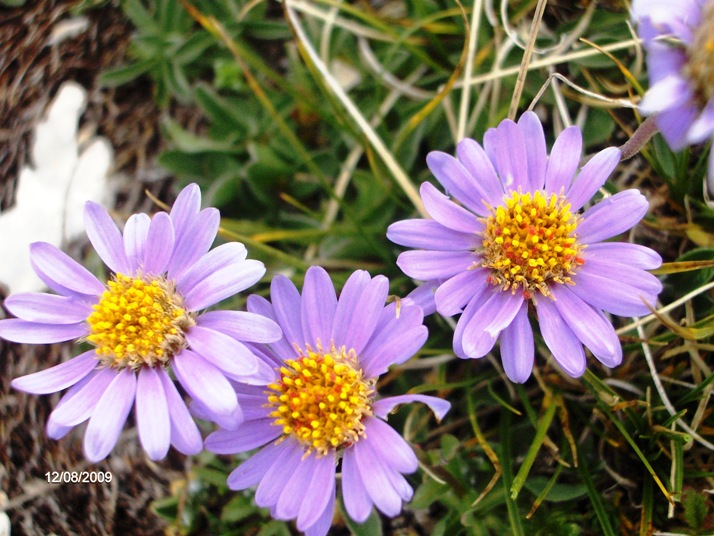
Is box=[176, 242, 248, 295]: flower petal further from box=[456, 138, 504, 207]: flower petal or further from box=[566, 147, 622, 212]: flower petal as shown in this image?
box=[566, 147, 622, 212]: flower petal

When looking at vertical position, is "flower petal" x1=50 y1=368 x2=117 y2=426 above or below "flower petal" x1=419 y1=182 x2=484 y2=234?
below

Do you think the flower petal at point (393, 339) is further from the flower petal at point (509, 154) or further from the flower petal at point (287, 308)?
the flower petal at point (509, 154)

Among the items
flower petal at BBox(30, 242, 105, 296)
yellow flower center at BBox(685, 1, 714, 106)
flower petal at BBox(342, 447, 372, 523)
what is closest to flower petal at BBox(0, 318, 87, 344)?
flower petal at BBox(30, 242, 105, 296)

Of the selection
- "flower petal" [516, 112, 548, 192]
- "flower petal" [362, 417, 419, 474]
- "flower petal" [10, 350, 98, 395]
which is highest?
"flower petal" [516, 112, 548, 192]

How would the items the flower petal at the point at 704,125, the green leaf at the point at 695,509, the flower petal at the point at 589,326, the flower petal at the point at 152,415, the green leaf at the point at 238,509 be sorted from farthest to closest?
the green leaf at the point at 238,509 → the green leaf at the point at 695,509 → the flower petal at the point at 589,326 → the flower petal at the point at 152,415 → the flower petal at the point at 704,125

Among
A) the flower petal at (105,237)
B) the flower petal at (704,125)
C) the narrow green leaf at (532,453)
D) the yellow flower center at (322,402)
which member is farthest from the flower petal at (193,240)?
the flower petal at (704,125)

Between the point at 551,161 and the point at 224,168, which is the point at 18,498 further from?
the point at 551,161

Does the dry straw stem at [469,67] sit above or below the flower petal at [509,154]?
above
